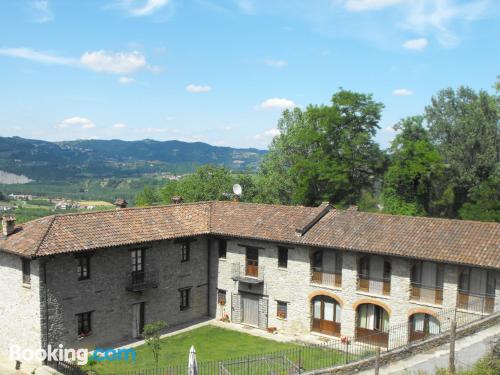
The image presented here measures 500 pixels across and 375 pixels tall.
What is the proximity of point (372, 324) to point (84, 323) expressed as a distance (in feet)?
52.9

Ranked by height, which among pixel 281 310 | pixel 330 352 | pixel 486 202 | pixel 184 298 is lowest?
pixel 330 352

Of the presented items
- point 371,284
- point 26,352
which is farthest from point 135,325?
point 371,284

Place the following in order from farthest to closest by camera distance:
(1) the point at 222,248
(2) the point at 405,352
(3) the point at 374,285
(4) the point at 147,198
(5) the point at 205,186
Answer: (4) the point at 147,198, (5) the point at 205,186, (1) the point at 222,248, (3) the point at 374,285, (2) the point at 405,352

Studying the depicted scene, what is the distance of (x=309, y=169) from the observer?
52188 millimetres

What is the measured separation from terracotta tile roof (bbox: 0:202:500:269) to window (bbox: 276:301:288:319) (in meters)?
4.37

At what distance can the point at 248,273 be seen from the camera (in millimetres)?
33344

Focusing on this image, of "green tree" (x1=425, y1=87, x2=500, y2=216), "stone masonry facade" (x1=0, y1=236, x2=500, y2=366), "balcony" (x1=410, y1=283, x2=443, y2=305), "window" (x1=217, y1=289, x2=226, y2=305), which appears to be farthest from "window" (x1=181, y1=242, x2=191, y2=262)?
"green tree" (x1=425, y1=87, x2=500, y2=216)

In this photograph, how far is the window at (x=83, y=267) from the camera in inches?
1092

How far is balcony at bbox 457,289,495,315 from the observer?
82.8ft

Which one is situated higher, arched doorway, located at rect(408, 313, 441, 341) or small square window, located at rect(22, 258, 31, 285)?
small square window, located at rect(22, 258, 31, 285)

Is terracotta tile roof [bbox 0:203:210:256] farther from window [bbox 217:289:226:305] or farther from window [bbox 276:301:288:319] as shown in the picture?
window [bbox 276:301:288:319]

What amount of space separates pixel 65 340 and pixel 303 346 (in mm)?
12980

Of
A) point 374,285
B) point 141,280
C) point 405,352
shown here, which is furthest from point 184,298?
point 405,352

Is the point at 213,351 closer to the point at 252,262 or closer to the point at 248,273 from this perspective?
the point at 248,273
